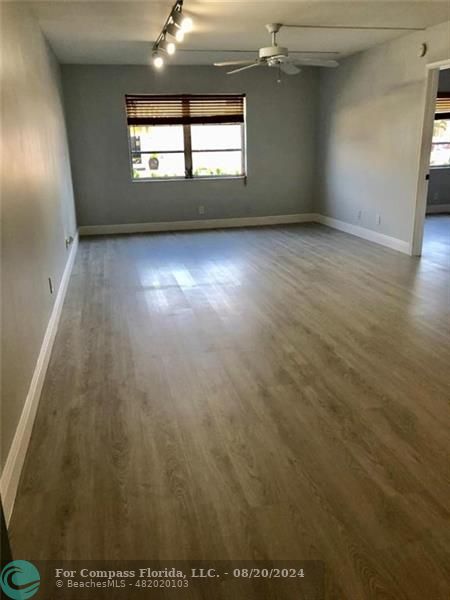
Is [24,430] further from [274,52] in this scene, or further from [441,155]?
[441,155]

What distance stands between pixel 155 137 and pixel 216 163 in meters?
1.12

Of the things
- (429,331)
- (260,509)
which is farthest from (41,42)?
(260,509)

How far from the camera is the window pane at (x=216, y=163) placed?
26.4 feet

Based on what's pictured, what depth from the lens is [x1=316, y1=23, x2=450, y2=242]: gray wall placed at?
221 inches

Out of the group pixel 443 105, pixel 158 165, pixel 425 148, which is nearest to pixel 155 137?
pixel 158 165

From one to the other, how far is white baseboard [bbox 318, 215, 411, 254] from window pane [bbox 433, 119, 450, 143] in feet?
9.45

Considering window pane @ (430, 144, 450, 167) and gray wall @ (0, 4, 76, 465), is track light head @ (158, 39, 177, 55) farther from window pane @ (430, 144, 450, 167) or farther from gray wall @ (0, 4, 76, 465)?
window pane @ (430, 144, 450, 167)

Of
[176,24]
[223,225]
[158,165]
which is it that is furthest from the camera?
[223,225]

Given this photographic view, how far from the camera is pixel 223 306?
421 centimetres

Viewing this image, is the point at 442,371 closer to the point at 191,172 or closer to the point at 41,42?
the point at 41,42

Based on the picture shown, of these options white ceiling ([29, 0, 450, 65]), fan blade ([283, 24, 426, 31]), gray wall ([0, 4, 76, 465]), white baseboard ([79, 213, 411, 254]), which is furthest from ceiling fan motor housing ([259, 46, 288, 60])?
white baseboard ([79, 213, 411, 254])

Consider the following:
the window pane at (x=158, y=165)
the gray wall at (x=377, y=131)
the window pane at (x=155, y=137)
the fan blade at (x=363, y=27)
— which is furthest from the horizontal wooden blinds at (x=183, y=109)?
the fan blade at (x=363, y=27)

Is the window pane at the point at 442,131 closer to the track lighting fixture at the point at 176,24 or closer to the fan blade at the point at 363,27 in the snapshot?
the fan blade at the point at 363,27

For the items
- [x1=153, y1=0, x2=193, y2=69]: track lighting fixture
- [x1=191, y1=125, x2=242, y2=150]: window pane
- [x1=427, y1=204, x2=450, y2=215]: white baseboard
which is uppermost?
[x1=153, y1=0, x2=193, y2=69]: track lighting fixture
